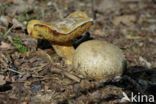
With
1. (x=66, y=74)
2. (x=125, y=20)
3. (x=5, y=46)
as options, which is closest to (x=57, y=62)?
(x=66, y=74)

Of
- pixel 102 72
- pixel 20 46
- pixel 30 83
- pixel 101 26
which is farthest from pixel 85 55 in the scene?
pixel 101 26

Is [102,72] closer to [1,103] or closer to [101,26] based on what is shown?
[1,103]

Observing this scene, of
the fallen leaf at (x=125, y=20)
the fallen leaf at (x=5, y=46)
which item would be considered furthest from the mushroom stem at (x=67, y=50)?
the fallen leaf at (x=125, y=20)

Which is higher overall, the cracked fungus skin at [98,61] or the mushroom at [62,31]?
the mushroom at [62,31]

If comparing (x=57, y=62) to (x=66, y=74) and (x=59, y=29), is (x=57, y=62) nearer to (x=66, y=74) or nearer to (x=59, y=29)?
(x=66, y=74)

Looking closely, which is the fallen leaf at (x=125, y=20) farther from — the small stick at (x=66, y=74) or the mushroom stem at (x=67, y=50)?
the small stick at (x=66, y=74)
